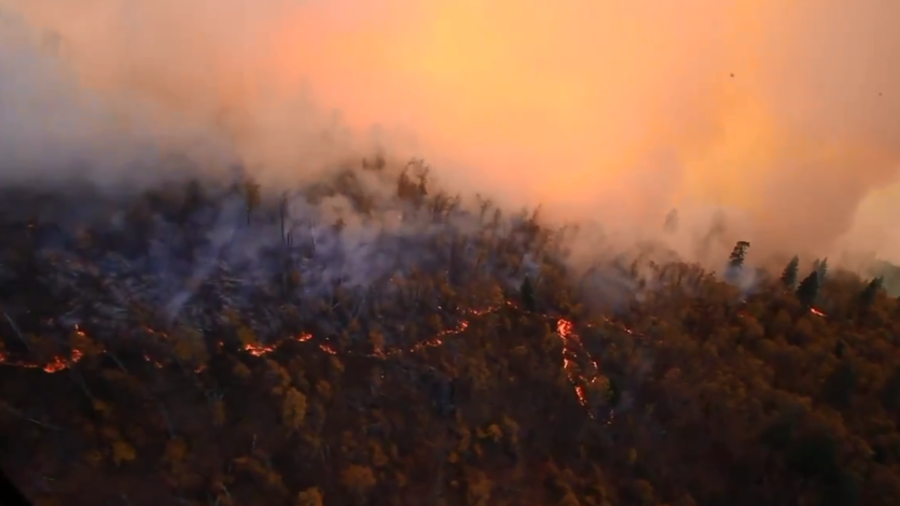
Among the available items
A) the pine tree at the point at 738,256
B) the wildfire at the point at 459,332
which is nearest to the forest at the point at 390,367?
the wildfire at the point at 459,332

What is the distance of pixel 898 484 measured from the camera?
23.8 feet

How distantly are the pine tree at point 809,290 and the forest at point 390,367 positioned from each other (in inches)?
1.2

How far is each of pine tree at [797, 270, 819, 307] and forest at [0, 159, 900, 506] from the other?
0.10 feet

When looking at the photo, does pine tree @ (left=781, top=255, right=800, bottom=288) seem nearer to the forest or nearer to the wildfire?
the forest

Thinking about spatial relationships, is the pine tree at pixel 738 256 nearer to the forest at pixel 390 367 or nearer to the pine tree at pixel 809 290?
the forest at pixel 390 367

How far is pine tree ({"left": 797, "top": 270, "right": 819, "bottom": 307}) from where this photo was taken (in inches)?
404

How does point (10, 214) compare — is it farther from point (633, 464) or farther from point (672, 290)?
point (672, 290)

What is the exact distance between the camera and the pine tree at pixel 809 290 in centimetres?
1026

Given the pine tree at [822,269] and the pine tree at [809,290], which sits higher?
the pine tree at [822,269]

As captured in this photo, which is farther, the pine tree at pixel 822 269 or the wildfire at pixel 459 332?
the pine tree at pixel 822 269

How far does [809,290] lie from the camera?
10.3m

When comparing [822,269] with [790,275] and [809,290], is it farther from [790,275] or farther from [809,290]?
[809,290]

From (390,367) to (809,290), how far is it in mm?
6347

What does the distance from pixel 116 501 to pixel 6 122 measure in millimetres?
5304
